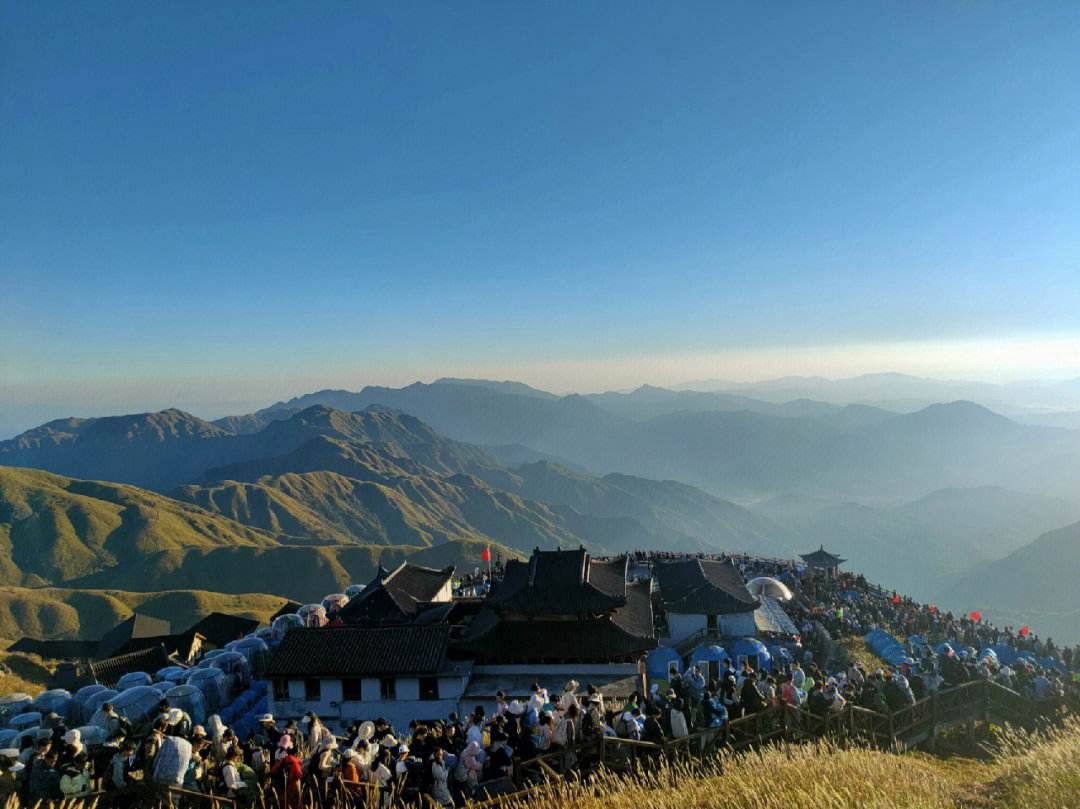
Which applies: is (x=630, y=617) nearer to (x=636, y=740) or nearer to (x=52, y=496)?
(x=636, y=740)

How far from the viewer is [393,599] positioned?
35094 millimetres

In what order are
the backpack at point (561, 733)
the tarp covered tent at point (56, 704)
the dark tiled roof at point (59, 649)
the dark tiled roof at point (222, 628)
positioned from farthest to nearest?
the dark tiled roof at point (59, 649), the dark tiled roof at point (222, 628), the tarp covered tent at point (56, 704), the backpack at point (561, 733)

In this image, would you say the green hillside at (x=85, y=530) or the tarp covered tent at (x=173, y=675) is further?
the green hillside at (x=85, y=530)

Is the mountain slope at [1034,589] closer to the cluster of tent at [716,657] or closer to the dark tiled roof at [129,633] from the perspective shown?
the cluster of tent at [716,657]

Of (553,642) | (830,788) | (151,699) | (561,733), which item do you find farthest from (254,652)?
(830,788)

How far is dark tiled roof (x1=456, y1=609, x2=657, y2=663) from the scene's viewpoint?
90.7 feet

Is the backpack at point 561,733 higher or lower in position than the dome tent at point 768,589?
higher

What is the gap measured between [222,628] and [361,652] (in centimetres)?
3459

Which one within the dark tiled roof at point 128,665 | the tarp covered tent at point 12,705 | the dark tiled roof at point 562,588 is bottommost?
the dark tiled roof at point 128,665

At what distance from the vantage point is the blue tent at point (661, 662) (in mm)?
28953

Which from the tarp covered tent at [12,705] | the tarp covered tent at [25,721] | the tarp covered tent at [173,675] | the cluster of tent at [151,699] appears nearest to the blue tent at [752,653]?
the cluster of tent at [151,699]

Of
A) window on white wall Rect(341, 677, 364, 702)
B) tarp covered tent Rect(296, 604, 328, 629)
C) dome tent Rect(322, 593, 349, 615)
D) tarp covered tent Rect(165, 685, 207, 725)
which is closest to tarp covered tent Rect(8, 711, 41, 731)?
tarp covered tent Rect(165, 685, 207, 725)

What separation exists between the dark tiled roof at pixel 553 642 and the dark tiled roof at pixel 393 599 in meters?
6.31

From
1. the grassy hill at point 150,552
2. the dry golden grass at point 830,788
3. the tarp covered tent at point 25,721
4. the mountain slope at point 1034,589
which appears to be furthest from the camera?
the mountain slope at point 1034,589
